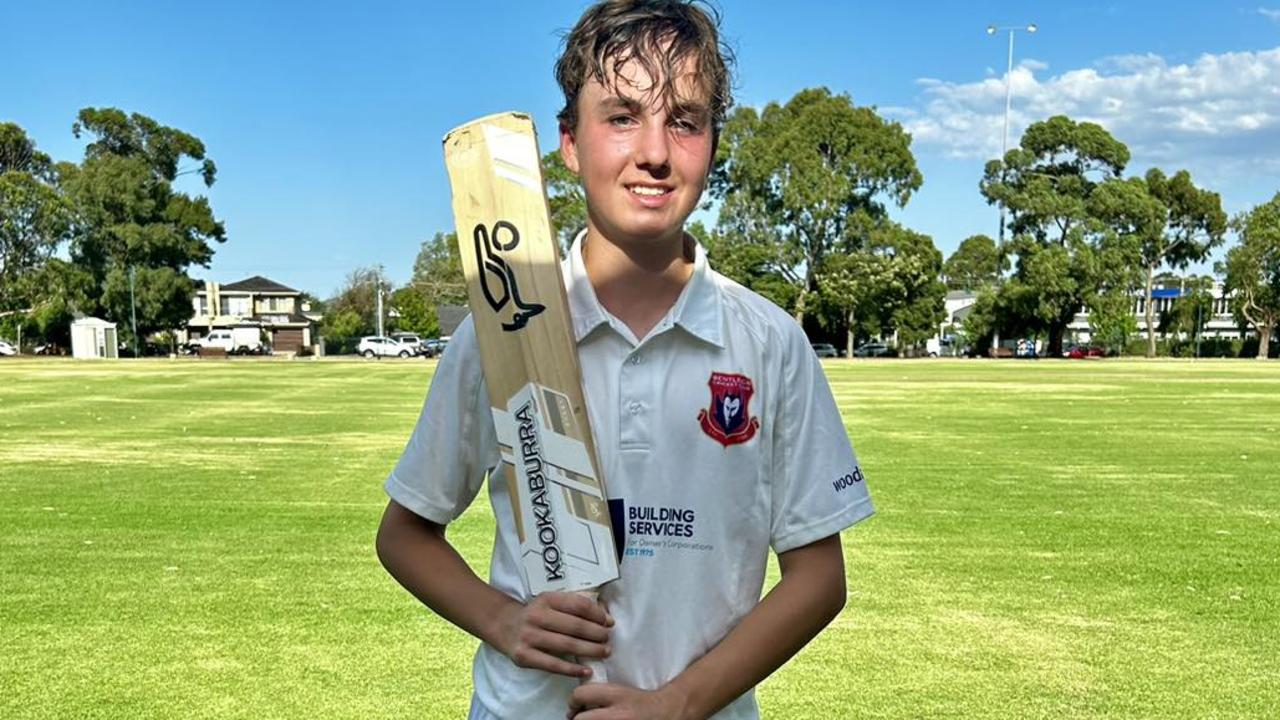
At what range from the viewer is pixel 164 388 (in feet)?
87.4

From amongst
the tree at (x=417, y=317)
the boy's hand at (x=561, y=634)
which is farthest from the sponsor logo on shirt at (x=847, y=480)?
the tree at (x=417, y=317)

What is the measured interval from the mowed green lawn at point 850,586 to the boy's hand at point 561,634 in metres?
0.13

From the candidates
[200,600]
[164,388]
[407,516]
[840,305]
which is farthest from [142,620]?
[840,305]

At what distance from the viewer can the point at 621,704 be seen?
4.56 feet

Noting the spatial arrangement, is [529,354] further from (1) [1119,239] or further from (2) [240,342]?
(2) [240,342]

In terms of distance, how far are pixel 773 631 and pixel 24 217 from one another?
67.8 metres

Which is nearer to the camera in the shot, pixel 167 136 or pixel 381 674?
pixel 381 674

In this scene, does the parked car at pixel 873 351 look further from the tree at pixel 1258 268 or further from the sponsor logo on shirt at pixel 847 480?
the sponsor logo on shirt at pixel 847 480

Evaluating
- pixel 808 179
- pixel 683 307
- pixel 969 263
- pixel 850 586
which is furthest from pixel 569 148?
pixel 969 263

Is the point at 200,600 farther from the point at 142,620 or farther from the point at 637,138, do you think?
the point at 637,138

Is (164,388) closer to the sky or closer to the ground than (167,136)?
closer to the ground

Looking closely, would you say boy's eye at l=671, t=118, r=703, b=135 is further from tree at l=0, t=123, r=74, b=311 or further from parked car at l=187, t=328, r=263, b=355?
parked car at l=187, t=328, r=263, b=355

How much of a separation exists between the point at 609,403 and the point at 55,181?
72783 mm

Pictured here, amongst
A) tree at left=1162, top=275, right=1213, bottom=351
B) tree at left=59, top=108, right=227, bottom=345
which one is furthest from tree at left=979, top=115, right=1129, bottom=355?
tree at left=59, top=108, right=227, bottom=345
